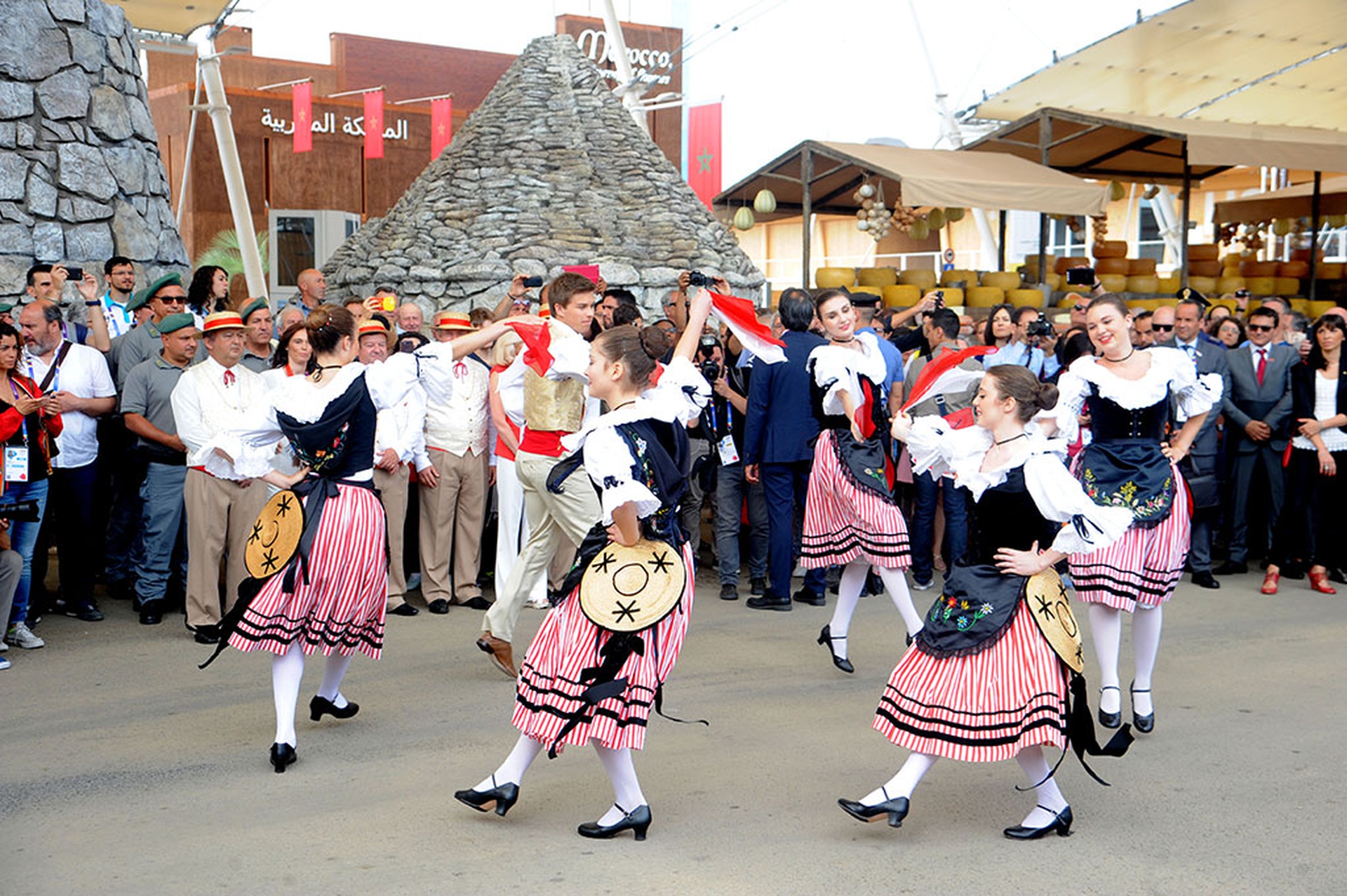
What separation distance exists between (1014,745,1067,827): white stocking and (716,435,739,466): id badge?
442 cm

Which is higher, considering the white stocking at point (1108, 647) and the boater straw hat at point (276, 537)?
the boater straw hat at point (276, 537)

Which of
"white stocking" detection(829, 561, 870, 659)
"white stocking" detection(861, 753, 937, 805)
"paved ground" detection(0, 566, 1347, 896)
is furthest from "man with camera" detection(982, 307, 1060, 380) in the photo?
"white stocking" detection(861, 753, 937, 805)

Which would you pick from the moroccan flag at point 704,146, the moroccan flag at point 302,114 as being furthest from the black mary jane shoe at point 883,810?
the moroccan flag at point 704,146

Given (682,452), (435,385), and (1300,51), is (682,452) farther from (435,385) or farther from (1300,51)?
(1300,51)

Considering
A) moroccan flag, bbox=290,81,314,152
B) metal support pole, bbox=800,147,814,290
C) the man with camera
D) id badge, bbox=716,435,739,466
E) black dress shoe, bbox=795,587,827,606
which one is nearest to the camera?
black dress shoe, bbox=795,587,827,606

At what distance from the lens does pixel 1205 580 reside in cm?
898

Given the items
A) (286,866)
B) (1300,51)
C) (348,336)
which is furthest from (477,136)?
(286,866)

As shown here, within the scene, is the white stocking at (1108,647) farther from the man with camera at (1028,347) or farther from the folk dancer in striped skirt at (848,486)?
the man with camera at (1028,347)

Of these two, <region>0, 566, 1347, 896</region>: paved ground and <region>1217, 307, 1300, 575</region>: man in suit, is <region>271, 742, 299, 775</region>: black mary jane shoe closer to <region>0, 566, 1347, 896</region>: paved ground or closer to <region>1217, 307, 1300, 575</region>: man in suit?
<region>0, 566, 1347, 896</region>: paved ground

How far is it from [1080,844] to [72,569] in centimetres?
574

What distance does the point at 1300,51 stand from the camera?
2105 centimetres

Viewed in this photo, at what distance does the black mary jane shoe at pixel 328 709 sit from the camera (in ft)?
18.1

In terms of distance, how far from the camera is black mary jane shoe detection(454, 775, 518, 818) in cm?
432

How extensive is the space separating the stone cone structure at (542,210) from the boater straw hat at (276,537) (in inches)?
517
